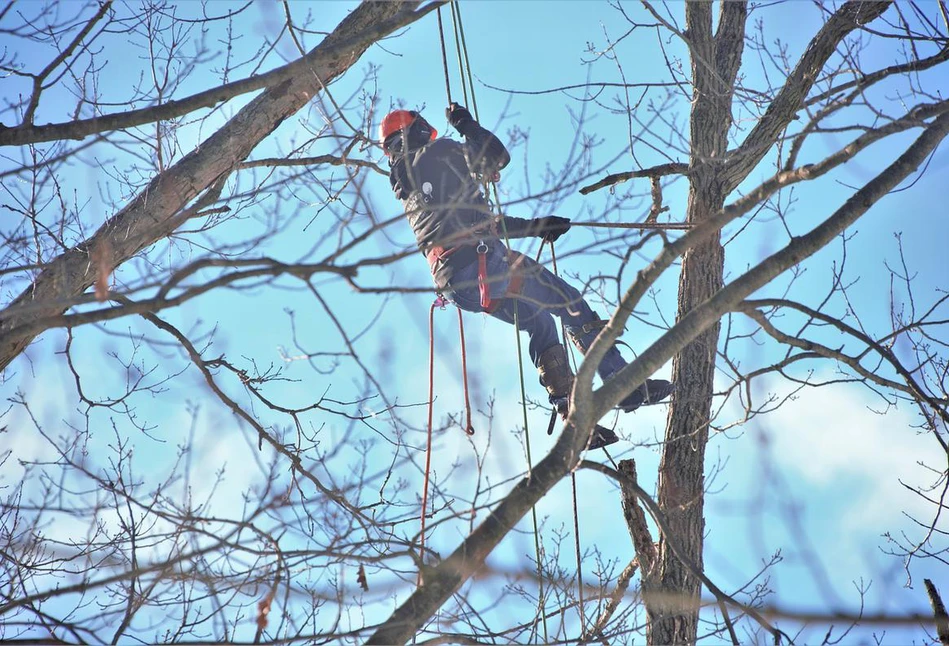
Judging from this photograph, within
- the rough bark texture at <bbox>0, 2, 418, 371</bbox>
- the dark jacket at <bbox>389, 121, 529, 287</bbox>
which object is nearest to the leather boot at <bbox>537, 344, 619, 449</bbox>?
the dark jacket at <bbox>389, 121, 529, 287</bbox>

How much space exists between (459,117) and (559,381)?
160 centimetres

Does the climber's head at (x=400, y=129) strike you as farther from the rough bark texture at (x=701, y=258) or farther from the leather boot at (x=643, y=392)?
the rough bark texture at (x=701, y=258)

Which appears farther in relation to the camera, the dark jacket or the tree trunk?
the tree trunk

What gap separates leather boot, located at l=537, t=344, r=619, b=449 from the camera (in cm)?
511

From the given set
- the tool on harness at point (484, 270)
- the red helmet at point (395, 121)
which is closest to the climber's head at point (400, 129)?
the red helmet at point (395, 121)

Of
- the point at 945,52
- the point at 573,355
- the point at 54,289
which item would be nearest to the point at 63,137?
the point at 54,289

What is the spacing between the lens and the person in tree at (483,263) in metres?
4.67

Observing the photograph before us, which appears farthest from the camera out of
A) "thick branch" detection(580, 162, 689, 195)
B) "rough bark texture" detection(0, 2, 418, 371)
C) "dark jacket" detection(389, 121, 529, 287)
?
"thick branch" detection(580, 162, 689, 195)

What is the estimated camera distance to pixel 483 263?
483 cm

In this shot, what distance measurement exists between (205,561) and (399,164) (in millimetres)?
2445

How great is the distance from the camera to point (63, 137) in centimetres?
379

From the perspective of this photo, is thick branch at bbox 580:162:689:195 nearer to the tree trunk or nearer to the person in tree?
the tree trunk

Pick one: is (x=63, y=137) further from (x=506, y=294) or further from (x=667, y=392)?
(x=667, y=392)

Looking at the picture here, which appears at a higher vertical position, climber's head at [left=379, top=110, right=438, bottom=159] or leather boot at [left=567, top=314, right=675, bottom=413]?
climber's head at [left=379, top=110, right=438, bottom=159]
